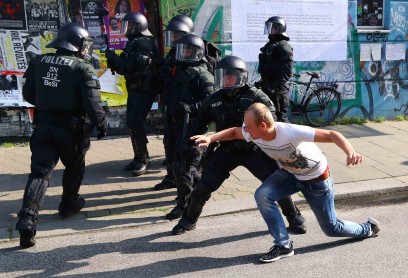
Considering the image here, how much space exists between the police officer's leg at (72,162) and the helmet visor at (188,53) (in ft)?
4.14

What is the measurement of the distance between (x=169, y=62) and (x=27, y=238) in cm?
249

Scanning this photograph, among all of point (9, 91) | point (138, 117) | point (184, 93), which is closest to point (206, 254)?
point (184, 93)

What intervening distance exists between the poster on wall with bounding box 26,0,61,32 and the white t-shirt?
18.1 ft

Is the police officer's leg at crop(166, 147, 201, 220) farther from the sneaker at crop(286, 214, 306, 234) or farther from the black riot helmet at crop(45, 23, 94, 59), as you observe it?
the black riot helmet at crop(45, 23, 94, 59)

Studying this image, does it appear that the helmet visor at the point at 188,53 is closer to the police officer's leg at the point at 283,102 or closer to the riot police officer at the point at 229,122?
the riot police officer at the point at 229,122

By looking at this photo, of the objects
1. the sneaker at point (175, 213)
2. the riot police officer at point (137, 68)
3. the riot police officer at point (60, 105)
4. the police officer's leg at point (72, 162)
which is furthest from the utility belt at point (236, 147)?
the riot police officer at point (137, 68)

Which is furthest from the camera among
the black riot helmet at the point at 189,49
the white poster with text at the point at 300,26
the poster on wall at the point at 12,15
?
the white poster with text at the point at 300,26

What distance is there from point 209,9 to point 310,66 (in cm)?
224

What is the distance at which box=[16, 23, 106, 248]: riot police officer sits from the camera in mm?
4885

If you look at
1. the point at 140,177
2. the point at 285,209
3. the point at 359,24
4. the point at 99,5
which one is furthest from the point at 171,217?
the point at 359,24

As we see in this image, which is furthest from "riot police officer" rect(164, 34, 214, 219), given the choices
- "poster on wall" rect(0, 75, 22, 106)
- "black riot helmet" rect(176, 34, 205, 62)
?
"poster on wall" rect(0, 75, 22, 106)

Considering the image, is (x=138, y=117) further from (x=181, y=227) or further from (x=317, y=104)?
(x=317, y=104)

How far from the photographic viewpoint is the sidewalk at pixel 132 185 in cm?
543

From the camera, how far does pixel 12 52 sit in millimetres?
8438
